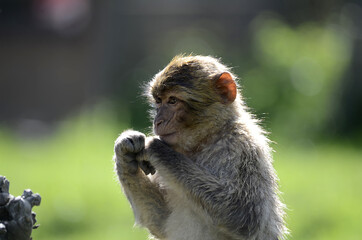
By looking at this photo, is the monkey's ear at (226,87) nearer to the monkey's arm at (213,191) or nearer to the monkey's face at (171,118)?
the monkey's face at (171,118)

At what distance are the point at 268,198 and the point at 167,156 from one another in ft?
2.62

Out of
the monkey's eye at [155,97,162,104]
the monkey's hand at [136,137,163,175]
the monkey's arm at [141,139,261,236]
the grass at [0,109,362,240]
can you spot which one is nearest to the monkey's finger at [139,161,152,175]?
the monkey's hand at [136,137,163,175]

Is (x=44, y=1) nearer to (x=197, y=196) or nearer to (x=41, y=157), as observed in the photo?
(x=41, y=157)

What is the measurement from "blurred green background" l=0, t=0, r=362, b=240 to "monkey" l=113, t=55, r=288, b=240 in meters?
3.97

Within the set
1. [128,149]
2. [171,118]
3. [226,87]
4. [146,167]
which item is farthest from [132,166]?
[226,87]

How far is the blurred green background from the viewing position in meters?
10.4

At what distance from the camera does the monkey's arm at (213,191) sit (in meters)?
5.05

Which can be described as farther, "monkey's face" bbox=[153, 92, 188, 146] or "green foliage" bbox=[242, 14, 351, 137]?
"green foliage" bbox=[242, 14, 351, 137]

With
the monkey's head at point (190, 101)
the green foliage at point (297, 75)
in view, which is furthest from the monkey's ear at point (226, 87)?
the green foliage at point (297, 75)

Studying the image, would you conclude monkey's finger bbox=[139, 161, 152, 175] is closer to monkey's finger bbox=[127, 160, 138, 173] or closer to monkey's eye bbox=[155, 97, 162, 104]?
monkey's finger bbox=[127, 160, 138, 173]

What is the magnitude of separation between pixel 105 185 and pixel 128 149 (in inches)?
233

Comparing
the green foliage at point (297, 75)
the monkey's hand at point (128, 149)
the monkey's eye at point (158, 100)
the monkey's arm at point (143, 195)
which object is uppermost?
the green foliage at point (297, 75)

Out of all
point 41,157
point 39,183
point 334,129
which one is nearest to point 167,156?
point 39,183

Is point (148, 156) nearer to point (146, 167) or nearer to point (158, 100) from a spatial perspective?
point (146, 167)
